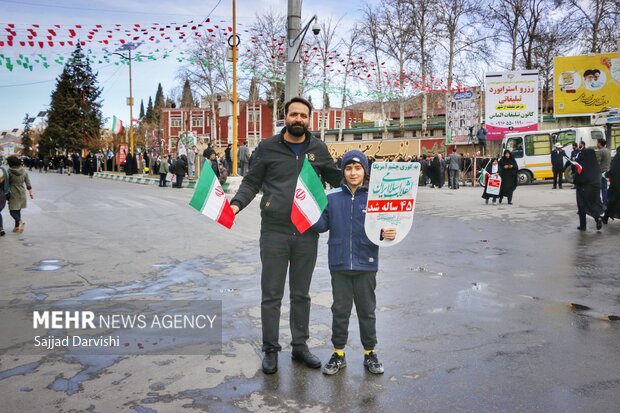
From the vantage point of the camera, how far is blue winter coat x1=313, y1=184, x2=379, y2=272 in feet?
14.5

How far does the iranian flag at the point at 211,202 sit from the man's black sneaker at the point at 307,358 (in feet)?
3.64

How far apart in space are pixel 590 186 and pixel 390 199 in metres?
9.24

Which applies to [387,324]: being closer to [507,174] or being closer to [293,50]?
[293,50]

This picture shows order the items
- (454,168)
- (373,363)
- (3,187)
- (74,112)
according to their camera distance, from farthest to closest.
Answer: (74,112)
(454,168)
(3,187)
(373,363)

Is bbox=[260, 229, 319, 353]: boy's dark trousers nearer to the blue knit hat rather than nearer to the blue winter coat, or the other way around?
the blue winter coat

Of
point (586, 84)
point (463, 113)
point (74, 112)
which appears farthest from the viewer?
point (74, 112)

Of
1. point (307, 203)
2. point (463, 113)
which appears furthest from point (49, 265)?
point (463, 113)

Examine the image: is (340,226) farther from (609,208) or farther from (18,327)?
(609,208)

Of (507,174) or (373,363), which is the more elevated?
(507,174)

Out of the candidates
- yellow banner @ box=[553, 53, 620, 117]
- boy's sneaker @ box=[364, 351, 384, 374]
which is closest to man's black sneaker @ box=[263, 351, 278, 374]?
boy's sneaker @ box=[364, 351, 384, 374]

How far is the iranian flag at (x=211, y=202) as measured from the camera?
176 inches

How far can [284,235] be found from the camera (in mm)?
4496

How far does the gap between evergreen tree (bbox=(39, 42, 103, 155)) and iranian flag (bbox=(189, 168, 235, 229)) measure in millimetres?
69691

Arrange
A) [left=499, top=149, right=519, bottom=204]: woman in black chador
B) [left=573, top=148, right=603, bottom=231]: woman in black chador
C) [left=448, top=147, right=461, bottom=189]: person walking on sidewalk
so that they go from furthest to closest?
[left=448, top=147, right=461, bottom=189]: person walking on sidewalk, [left=499, top=149, right=519, bottom=204]: woman in black chador, [left=573, top=148, right=603, bottom=231]: woman in black chador
